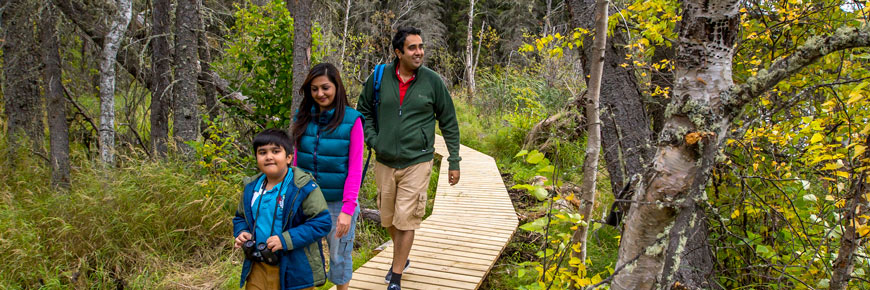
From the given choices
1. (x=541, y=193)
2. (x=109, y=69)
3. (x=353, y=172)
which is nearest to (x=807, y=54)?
(x=541, y=193)

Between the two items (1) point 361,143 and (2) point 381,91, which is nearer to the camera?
(1) point 361,143

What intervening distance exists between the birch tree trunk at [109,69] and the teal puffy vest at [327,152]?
355 cm

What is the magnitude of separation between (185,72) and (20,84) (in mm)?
3389

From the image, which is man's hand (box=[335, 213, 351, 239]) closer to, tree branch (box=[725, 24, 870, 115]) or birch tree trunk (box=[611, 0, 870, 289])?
birch tree trunk (box=[611, 0, 870, 289])

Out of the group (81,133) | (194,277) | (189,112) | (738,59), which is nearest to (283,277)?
(194,277)

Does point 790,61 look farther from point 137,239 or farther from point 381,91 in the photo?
point 137,239

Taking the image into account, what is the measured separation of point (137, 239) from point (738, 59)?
4.91m

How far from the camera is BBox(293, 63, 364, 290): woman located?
105 inches

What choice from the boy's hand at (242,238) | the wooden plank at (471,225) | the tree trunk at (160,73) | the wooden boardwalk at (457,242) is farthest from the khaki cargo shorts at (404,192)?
the tree trunk at (160,73)

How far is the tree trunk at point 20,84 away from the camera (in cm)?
607

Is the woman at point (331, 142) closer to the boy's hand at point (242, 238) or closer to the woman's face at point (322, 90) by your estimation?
the woman's face at point (322, 90)

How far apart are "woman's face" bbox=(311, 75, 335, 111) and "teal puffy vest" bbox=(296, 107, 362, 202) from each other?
2.6 inches

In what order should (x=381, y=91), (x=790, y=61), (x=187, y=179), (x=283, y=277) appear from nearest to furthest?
(x=790, y=61) → (x=283, y=277) → (x=381, y=91) → (x=187, y=179)

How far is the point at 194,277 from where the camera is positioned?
389 centimetres
